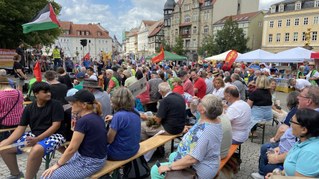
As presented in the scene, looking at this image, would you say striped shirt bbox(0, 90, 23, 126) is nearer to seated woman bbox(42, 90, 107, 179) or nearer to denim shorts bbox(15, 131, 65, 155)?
denim shorts bbox(15, 131, 65, 155)

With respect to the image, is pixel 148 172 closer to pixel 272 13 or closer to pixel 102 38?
pixel 272 13

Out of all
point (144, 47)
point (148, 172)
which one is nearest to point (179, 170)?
point (148, 172)

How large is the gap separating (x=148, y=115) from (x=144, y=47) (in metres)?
97.7

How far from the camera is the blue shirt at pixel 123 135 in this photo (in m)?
3.62

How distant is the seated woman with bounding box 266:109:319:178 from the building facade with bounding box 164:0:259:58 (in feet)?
198

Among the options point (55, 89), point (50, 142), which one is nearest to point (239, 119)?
point (50, 142)

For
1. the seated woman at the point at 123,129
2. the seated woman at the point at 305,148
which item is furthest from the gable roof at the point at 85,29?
the seated woman at the point at 305,148

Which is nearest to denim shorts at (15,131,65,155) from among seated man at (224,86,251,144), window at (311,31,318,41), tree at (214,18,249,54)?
seated man at (224,86,251,144)

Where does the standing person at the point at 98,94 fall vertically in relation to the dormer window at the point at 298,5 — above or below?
below

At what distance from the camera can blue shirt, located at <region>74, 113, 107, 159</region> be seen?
3.15m

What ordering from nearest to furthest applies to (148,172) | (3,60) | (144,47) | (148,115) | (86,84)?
(148,172), (86,84), (148,115), (3,60), (144,47)

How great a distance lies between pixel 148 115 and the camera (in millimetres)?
5707

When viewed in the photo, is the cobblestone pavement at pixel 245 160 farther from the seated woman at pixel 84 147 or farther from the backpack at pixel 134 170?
the seated woman at pixel 84 147

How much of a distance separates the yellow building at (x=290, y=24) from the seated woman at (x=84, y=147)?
5254 cm
